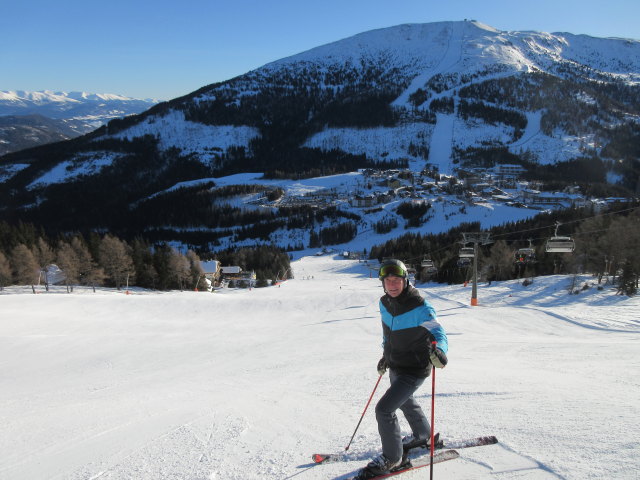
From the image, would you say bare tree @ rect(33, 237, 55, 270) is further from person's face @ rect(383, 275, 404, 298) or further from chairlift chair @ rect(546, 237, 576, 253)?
person's face @ rect(383, 275, 404, 298)

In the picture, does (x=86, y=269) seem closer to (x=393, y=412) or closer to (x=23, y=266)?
(x=23, y=266)

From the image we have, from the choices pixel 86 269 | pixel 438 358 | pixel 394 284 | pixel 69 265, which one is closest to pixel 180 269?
pixel 86 269

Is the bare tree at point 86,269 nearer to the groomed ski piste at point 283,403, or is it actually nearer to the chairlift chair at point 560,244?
the groomed ski piste at point 283,403

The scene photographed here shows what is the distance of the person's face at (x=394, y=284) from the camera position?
13.1ft

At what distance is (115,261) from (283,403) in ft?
164

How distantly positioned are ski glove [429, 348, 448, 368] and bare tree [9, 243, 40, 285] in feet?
184

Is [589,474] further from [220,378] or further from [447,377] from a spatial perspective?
[220,378]

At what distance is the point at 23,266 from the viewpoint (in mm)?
47094

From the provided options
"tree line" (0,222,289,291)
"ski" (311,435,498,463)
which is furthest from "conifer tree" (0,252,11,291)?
"ski" (311,435,498,463)

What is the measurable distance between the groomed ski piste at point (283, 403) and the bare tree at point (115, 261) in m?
35.4

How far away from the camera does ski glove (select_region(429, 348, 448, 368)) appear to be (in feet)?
12.3

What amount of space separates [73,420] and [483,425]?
20.0ft

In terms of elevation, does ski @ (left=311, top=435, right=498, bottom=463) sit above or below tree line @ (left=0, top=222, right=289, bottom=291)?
above

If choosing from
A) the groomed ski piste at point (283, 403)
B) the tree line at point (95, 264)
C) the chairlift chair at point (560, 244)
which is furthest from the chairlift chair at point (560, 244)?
the tree line at point (95, 264)
